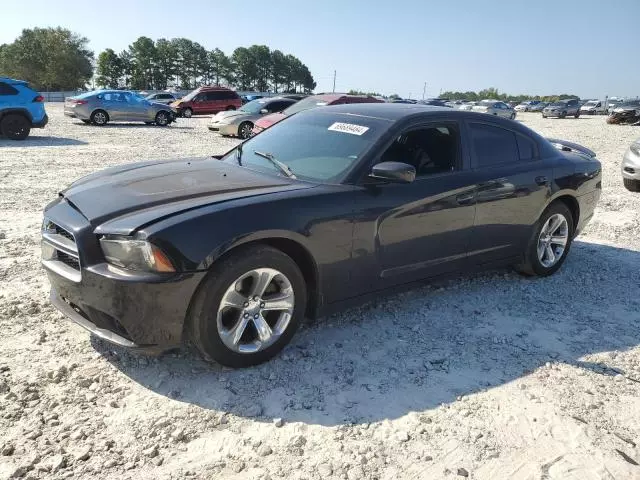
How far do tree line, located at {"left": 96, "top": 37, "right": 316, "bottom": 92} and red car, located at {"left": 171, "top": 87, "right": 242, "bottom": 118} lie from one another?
7662cm

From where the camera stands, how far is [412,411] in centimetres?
293

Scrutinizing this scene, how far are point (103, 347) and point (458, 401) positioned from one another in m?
2.23

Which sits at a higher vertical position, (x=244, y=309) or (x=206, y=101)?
(x=206, y=101)

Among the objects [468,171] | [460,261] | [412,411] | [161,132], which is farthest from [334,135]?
[161,132]

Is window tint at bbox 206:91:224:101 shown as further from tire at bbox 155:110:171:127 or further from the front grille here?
the front grille

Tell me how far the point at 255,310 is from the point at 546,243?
10.6 ft

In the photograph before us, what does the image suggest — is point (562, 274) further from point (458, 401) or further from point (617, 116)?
point (617, 116)

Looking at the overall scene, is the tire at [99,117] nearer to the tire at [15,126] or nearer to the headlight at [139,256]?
the tire at [15,126]

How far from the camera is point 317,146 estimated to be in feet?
13.0

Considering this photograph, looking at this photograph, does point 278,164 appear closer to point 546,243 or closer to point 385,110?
point 385,110

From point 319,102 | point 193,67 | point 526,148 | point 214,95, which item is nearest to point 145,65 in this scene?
point 193,67

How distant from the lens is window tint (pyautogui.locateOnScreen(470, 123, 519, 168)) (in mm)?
4395

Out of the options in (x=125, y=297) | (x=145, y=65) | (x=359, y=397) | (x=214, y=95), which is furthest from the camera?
(x=145, y=65)

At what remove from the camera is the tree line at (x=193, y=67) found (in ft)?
329
